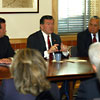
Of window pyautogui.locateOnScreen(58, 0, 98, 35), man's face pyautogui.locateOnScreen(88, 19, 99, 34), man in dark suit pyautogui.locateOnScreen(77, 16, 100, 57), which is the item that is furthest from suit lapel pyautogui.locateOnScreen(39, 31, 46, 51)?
window pyautogui.locateOnScreen(58, 0, 98, 35)

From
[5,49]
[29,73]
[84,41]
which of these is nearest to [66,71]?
[5,49]

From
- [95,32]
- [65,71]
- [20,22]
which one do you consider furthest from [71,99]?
[20,22]

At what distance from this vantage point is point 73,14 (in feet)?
19.4

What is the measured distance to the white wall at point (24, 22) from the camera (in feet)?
17.7

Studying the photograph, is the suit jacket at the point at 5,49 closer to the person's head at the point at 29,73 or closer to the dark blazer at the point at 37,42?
the dark blazer at the point at 37,42

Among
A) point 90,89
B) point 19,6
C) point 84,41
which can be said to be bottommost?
point 90,89

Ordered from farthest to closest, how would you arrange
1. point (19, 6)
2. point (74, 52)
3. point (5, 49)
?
point (19, 6) < point (74, 52) < point (5, 49)

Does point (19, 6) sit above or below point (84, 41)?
above

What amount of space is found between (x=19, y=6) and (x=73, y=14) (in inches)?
47.4

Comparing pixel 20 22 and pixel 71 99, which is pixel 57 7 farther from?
pixel 71 99

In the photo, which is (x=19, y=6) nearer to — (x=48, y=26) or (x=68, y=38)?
(x=48, y=26)

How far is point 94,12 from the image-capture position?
603 centimetres

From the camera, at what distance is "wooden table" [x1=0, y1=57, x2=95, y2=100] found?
3.34 meters

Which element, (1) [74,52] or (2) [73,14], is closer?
(1) [74,52]
